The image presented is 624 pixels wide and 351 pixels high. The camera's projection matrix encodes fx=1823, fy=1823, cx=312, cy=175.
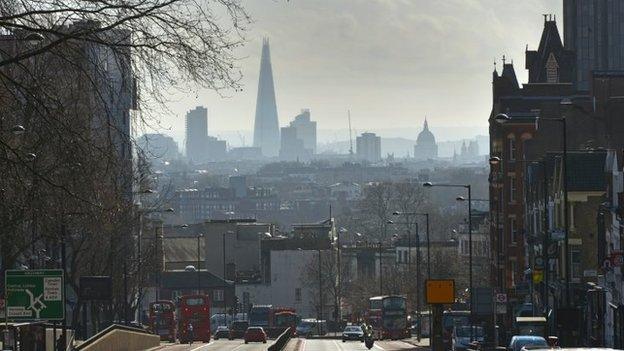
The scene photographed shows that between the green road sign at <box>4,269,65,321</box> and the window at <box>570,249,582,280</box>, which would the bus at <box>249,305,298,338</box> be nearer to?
the window at <box>570,249,582,280</box>

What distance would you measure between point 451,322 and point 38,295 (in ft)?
183

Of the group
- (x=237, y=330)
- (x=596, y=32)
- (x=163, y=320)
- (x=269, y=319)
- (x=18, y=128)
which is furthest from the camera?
(x=596, y=32)

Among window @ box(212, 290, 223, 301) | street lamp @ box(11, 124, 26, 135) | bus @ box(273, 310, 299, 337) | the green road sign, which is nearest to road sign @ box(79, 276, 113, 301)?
the green road sign

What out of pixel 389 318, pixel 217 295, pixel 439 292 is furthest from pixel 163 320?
pixel 439 292

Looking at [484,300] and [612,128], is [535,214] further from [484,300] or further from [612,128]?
[484,300]

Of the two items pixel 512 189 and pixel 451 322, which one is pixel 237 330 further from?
pixel 451 322

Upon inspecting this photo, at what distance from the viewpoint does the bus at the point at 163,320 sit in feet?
422

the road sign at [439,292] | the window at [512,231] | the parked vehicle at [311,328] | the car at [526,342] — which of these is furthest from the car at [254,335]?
the road sign at [439,292]

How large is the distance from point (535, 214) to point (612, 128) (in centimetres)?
756

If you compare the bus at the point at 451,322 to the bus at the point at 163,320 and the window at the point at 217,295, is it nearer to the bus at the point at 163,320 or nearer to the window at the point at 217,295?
the bus at the point at 163,320

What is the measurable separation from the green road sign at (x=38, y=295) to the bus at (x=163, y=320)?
80679 millimetres

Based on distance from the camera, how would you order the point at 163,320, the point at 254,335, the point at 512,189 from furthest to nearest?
the point at 163,320
the point at 254,335
the point at 512,189

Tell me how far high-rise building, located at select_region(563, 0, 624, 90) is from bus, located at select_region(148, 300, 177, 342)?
64.4 meters

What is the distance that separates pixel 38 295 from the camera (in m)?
47.2
